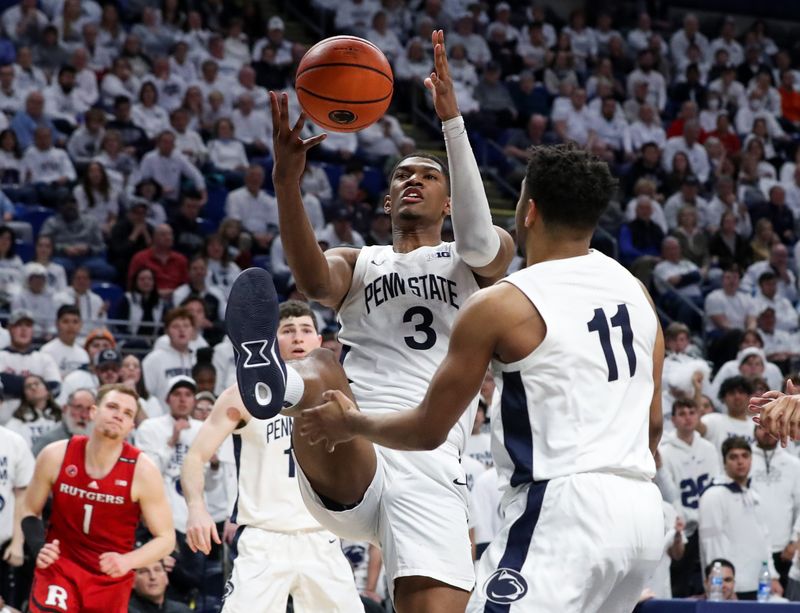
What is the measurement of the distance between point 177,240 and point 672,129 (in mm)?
8508

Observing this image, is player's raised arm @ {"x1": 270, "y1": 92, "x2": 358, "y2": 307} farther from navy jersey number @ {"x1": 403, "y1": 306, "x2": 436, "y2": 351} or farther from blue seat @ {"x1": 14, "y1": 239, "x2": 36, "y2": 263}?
blue seat @ {"x1": 14, "y1": 239, "x2": 36, "y2": 263}

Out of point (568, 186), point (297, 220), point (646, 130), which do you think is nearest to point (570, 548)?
point (568, 186)

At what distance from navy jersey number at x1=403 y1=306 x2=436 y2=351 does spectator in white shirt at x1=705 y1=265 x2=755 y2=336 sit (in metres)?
9.66

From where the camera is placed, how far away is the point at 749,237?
16.5m

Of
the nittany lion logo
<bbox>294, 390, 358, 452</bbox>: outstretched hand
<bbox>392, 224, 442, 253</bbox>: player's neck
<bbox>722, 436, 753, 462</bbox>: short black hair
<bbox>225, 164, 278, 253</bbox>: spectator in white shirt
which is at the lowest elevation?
<bbox>722, 436, 753, 462</bbox>: short black hair

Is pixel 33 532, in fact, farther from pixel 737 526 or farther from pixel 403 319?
pixel 737 526

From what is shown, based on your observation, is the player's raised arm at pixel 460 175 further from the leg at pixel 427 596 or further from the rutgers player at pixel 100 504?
the rutgers player at pixel 100 504

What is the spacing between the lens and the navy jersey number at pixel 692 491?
10492 mm

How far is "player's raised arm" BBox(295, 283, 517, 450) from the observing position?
3.68 m

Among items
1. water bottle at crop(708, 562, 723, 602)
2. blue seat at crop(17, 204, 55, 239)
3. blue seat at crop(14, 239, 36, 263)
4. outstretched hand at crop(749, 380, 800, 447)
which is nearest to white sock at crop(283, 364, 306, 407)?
outstretched hand at crop(749, 380, 800, 447)

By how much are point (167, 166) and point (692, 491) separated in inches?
263

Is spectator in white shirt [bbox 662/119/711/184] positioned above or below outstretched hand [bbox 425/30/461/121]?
above

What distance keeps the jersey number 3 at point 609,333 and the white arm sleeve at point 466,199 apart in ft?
3.39

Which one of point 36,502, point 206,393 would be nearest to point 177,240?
point 206,393
